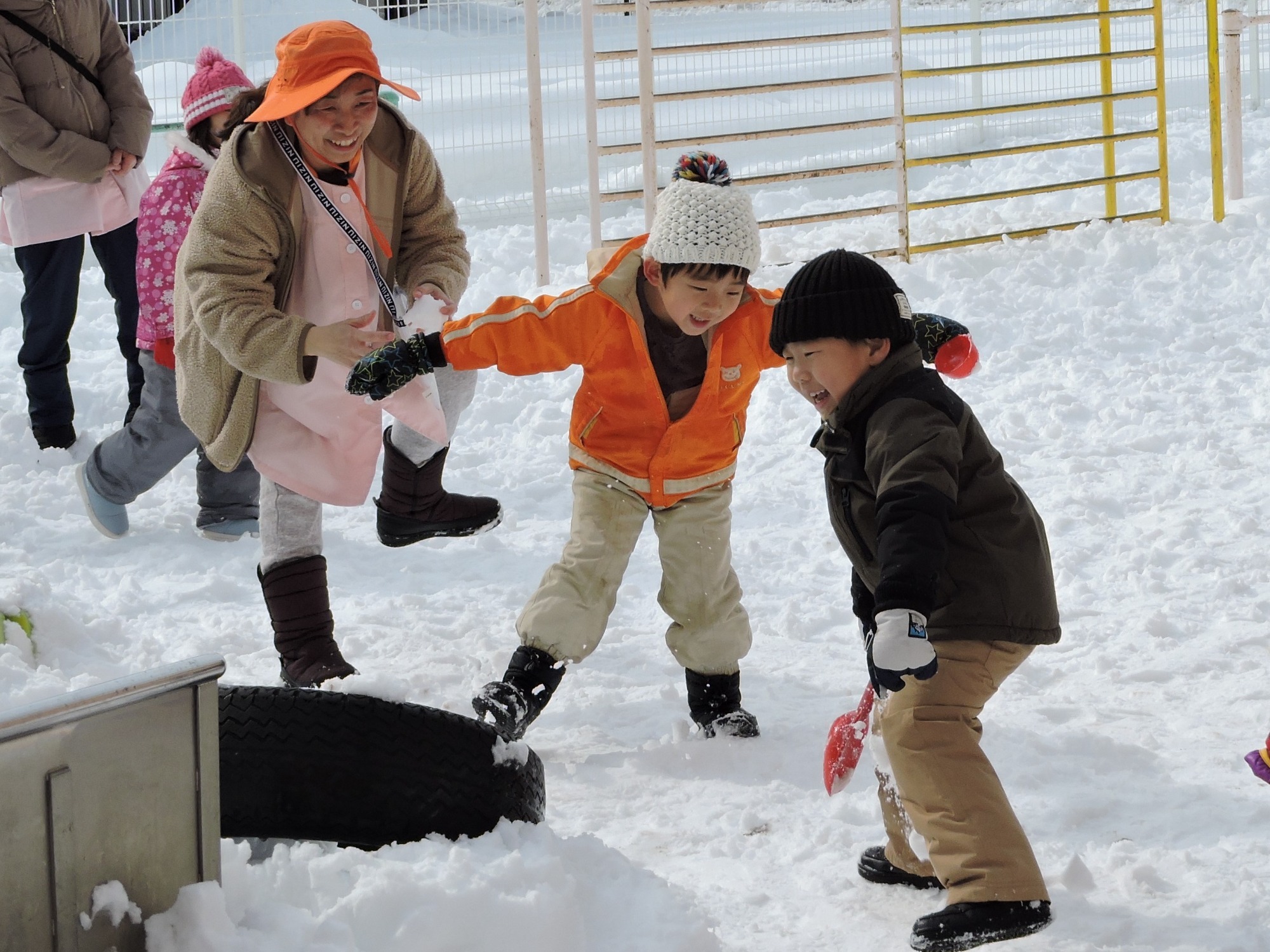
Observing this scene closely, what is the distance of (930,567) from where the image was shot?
7.22 feet

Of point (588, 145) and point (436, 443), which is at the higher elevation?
point (588, 145)

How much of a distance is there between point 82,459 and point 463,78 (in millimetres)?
4469

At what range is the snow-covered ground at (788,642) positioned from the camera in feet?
7.72

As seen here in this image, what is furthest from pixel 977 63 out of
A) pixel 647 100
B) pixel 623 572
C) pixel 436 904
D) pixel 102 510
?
pixel 436 904

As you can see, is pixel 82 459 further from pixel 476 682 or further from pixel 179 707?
pixel 179 707

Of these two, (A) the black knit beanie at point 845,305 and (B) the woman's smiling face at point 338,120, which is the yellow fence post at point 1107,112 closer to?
(B) the woman's smiling face at point 338,120

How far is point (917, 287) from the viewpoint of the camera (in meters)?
7.35

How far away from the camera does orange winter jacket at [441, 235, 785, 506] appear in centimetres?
318

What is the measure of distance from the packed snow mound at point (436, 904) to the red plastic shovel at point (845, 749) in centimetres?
44

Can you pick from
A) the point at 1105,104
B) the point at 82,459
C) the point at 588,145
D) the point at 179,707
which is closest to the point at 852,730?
the point at 179,707

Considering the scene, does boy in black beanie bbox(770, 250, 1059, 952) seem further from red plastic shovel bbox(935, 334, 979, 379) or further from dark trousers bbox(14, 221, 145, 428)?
dark trousers bbox(14, 221, 145, 428)

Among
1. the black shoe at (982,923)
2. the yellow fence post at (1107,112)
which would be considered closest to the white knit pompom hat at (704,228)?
the black shoe at (982,923)

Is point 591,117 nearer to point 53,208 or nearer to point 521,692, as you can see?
point 53,208

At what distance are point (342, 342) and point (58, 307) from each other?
340cm
